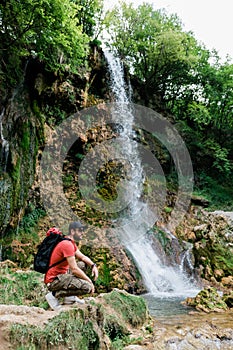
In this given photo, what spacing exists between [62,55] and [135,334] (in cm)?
898

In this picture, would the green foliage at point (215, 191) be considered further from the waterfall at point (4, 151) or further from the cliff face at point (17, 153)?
the waterfall at point (4, 151)

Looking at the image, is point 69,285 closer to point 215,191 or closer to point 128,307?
point 128,307

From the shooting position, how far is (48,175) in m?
11.8

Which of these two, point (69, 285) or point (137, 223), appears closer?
point (69, 285)

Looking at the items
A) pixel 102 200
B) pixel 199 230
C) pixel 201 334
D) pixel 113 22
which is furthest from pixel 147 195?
pixel 113 22

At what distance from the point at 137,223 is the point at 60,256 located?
9.13 m

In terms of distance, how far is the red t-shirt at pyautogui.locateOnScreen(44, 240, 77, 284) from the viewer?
3457 millimetres

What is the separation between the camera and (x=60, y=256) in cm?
353

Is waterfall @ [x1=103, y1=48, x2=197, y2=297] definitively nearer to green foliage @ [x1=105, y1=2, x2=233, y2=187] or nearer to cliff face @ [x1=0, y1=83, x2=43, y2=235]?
green foliage @ [x1=105, y1=2, x2=233, y2=187]

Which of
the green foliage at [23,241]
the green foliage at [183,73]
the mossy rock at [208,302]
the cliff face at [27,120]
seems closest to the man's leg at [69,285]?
the mossy rock at [208,302]

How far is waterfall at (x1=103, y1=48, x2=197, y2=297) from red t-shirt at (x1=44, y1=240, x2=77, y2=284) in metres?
6.25

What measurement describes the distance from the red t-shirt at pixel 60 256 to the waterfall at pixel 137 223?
20.5 ft

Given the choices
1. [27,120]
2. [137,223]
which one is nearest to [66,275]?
[27,120]

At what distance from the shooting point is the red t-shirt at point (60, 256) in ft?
11.3
